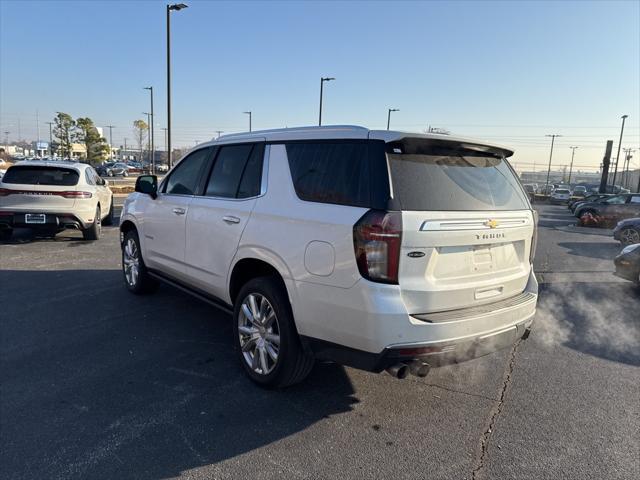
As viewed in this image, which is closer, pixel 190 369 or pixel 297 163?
pixel 297 163

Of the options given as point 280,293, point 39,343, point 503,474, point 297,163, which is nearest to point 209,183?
point 297,163

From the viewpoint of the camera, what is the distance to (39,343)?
4219 mm

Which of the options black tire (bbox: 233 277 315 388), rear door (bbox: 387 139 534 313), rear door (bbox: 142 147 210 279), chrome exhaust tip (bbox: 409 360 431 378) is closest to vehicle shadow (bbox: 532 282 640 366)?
rear door (bbox: 387 139 534 313)

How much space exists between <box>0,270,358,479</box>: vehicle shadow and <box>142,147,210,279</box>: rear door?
67 centimetres

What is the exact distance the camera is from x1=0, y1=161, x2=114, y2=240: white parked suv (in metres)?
8.66

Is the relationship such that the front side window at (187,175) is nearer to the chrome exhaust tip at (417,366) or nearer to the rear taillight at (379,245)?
the rear taillight at (379,245)

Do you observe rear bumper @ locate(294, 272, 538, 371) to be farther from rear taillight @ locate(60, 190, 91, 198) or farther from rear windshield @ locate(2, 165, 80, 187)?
rear windshield @ locate(2, 165, 80, 187)

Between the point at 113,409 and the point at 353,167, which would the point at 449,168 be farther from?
the point at 113,409

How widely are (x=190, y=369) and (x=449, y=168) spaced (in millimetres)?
2595

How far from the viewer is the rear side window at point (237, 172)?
372 centimetres

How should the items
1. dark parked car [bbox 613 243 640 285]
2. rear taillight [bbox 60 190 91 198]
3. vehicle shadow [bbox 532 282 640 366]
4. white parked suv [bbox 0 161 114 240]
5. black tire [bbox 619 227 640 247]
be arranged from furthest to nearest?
black tire [bbox 619 227 640 247], rear taillight [bbox 60 190 91 198], white parked suv [bbox 0 161 114 240], dark parked car [bbox 613 243 640 285], vehicle shadow [bbox 532 282 640 366]

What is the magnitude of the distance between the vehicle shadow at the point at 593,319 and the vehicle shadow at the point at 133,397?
2.71 metres

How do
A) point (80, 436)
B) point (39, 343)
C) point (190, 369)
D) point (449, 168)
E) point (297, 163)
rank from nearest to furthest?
1. point (80, 436)
2. point (449, 168)
3. point (297, 163)
4. point (190, 369)
5. point (39, 343)

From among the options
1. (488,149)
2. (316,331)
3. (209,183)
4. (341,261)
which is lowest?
(316,331)
